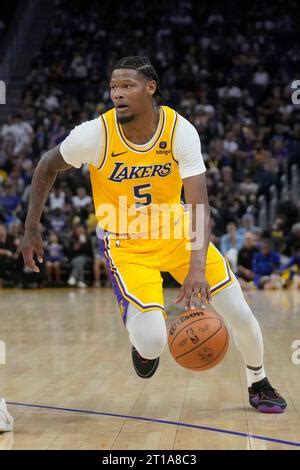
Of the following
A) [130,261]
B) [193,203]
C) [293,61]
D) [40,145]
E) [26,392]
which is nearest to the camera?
[193,203]

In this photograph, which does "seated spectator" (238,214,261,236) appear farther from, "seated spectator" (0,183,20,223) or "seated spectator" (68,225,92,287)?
"seated spectator" (0,183,20,223)

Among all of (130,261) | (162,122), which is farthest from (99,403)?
(162,122)

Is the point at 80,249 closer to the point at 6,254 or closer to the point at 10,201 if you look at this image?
the point at 6,254

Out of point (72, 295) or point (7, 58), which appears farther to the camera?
point (7, 58)

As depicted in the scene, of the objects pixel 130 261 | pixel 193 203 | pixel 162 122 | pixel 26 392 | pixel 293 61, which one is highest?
pixel 293 61

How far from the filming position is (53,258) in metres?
16.0

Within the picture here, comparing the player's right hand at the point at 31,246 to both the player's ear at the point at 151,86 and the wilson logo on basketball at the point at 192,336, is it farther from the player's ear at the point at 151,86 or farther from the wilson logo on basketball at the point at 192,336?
the player's ear at the point at 151,86

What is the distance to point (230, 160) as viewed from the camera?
1802 cm

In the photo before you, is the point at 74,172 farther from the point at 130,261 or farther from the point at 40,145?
the point at 130,261

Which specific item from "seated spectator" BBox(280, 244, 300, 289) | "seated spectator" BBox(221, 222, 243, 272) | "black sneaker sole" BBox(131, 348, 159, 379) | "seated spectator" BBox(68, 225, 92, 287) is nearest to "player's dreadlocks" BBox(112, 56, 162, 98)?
"black sneaker sole" BBox(131, 348, 159, 379)

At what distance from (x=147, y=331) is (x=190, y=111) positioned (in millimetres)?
14603

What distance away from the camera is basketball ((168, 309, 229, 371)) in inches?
199

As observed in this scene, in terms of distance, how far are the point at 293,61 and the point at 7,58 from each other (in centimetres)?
815

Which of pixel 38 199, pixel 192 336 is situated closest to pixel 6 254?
pixel 38 199
